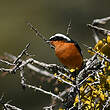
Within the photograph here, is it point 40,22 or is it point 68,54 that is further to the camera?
point 40,22

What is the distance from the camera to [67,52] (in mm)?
2074

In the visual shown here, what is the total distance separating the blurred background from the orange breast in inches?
162

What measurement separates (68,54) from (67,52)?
0.06ft

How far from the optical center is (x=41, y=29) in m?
7.96

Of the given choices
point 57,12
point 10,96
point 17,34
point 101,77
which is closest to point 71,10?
point 57,12

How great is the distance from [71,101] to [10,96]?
4.50 meters

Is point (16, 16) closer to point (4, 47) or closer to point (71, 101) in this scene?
point (4, 47)

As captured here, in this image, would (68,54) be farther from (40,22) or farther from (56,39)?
(40,22)

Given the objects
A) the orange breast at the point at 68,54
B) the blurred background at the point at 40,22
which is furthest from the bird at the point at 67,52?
the blurred background at the point at 40,22

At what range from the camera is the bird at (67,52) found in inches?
78.3

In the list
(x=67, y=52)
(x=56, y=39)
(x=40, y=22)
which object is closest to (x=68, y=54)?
(x=67, y=52)

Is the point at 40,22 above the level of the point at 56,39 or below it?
above

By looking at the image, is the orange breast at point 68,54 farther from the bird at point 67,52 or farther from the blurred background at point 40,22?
the blurred background at point 40,22

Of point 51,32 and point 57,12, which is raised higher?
point 57,12
